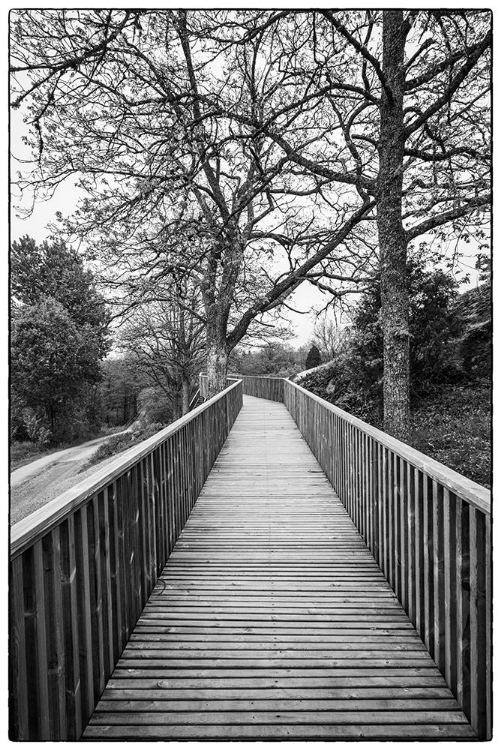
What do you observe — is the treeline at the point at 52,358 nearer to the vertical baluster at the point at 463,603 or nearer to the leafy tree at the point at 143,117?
the leafy tree at the point at 143,117

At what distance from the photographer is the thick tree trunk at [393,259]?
556cm

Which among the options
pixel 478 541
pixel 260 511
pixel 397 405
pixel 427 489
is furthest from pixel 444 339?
pixel 478 541

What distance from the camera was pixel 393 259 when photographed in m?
5.73

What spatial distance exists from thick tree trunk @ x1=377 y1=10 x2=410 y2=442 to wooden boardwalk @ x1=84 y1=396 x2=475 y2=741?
2446mm

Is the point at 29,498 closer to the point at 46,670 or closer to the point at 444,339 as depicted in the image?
the point at 46,670

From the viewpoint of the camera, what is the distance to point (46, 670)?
1.47m

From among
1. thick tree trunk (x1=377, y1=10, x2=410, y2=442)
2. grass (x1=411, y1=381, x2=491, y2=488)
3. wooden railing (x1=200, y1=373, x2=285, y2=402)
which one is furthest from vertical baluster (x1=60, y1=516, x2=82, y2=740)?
wooden railing (x1=200, y1=373, x2=285, y2=402)

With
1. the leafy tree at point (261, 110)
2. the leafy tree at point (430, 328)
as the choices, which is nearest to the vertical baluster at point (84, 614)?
the leafy tree at point (261, 110)

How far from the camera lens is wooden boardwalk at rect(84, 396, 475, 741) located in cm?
176

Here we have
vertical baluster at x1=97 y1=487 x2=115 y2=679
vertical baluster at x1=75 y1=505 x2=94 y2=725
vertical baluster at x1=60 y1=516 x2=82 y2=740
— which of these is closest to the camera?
vertical baluster at x1=60 y1=516 x2=82 y2=740

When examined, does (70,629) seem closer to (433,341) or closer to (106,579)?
(106,579)

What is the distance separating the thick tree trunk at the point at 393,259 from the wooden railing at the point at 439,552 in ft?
7.78

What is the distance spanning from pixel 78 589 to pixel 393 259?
540 centimetres

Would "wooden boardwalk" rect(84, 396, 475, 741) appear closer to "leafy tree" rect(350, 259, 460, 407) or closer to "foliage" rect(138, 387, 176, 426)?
"leafy tree" rect(350, 259, 460, 407)
